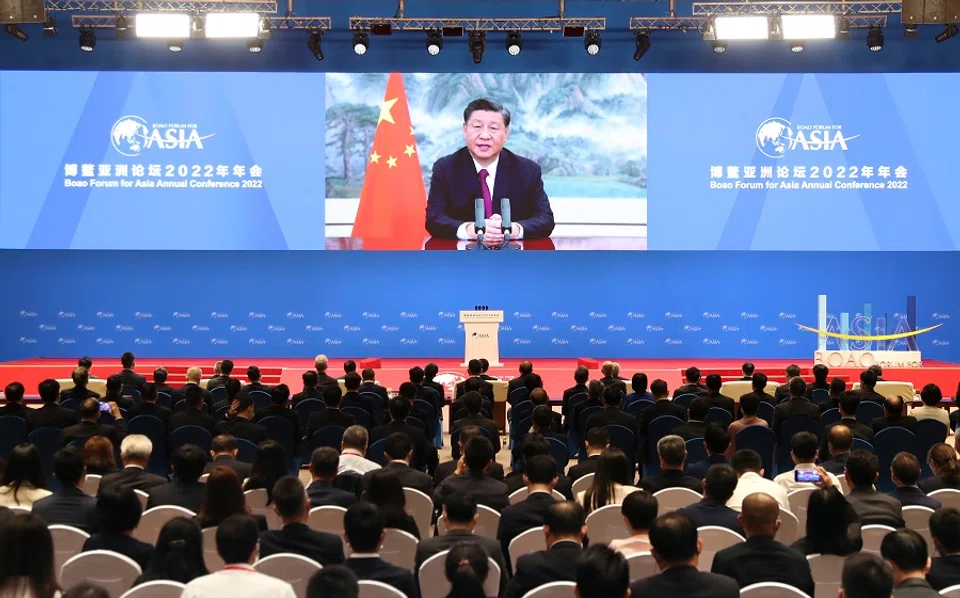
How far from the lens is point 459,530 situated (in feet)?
14.4

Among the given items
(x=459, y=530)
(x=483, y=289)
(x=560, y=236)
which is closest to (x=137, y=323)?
(x=483, y=289)

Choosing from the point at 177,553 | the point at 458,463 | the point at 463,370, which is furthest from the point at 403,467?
the point at 463,370

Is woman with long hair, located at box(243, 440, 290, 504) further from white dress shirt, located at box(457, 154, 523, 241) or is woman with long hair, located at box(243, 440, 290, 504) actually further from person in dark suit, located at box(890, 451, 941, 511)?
white dress shirt, located at box(457, 154, 523, 241)

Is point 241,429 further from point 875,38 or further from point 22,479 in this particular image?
point 875,38

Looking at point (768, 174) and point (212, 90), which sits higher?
point (212, 90)

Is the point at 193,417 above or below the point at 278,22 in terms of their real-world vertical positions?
below

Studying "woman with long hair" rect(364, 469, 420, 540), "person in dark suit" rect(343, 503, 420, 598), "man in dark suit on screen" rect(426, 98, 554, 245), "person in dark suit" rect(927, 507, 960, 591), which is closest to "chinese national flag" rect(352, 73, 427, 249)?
"man in dark suit on screen" rect(426, 98, 554, 245)

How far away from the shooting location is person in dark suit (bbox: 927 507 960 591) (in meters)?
3.88

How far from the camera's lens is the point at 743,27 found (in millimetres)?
13938

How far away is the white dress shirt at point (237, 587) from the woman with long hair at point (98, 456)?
9.23 ft

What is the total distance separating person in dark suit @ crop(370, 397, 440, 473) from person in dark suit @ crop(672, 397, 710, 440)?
1.74 meters

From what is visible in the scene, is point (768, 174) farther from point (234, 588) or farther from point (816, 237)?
point (234, 588)

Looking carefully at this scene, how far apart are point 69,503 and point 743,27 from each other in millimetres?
11463

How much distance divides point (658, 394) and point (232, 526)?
5656 mm
